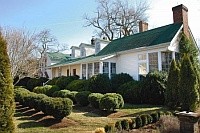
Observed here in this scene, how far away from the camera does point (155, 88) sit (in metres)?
14.9

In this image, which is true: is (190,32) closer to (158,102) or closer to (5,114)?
(158,102)

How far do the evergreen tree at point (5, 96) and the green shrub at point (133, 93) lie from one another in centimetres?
1108

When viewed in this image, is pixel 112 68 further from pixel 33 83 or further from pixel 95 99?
pixel 33 83

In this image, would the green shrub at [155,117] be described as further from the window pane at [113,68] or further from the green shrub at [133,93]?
the window pane at [113,68]

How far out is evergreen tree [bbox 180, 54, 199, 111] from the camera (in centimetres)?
1110

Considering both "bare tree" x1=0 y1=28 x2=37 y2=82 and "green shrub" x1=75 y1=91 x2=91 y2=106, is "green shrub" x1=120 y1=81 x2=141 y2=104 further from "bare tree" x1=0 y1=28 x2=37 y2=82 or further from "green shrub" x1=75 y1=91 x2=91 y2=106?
"bare tree" x1=0 y1=28 x2=37 y2=82

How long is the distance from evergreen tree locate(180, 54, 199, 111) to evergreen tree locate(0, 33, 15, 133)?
8.75 meters

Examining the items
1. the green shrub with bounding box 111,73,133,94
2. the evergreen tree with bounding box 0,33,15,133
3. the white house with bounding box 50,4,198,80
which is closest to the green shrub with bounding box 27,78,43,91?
the white house with bounding box 50,4,198,80

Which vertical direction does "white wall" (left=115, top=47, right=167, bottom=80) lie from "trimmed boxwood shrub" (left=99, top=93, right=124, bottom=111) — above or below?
above

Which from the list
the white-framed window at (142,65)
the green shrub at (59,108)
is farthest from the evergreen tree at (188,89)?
the white-framed window at (142,65)

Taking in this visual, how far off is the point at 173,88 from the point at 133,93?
369cm

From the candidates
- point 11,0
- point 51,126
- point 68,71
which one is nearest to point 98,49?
point 68,71

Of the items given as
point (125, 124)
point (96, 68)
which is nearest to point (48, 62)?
point (96, 68)

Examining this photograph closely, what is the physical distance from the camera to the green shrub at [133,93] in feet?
50.7
